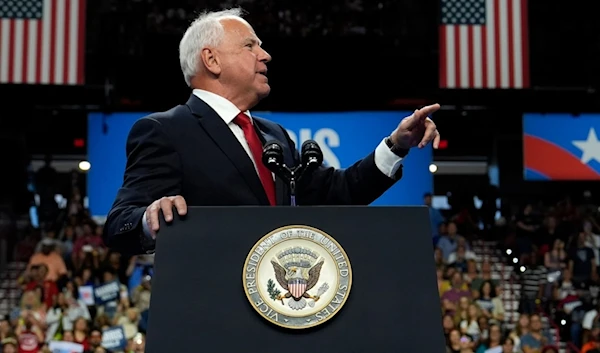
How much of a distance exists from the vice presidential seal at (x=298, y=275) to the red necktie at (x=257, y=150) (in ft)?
1.73

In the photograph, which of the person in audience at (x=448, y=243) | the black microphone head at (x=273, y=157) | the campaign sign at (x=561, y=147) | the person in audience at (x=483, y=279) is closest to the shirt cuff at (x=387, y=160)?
the black microphone head at (x=273, y=157)

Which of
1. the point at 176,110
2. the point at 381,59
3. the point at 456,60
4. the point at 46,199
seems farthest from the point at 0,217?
the point at 176,110

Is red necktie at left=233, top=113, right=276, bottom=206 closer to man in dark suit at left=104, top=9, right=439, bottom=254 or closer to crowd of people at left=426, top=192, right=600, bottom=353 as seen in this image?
man in dark suit at left=104, top=9, right=439, bottom=254

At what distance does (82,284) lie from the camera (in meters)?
13.5

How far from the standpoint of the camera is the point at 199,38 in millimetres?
2883

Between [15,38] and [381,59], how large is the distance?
6052 mm

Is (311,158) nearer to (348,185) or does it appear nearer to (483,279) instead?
(348,185)

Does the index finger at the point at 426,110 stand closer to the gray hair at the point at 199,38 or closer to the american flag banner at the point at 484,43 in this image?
the gray hair at the point at 199,38

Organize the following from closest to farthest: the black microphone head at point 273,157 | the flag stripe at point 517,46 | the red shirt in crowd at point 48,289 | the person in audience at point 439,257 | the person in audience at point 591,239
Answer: the black microphone head at point 273,157 → the red shirt in crowd at point 48,289 → the flag stripe at point 517,46 → the person in audience at point 439,257 → the person in audience at point 591,239

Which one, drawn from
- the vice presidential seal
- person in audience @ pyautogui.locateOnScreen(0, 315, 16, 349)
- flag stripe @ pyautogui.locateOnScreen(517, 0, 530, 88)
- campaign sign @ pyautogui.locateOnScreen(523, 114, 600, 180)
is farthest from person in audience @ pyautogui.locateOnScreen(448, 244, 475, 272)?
the vice presidential seal

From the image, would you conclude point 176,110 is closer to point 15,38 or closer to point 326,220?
point 326,220

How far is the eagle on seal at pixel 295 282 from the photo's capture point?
7.24 ft

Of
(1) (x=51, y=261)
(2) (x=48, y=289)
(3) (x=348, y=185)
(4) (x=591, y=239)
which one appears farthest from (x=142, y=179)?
(4) (x=591, y=239)

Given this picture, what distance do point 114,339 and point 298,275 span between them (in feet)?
31.8
